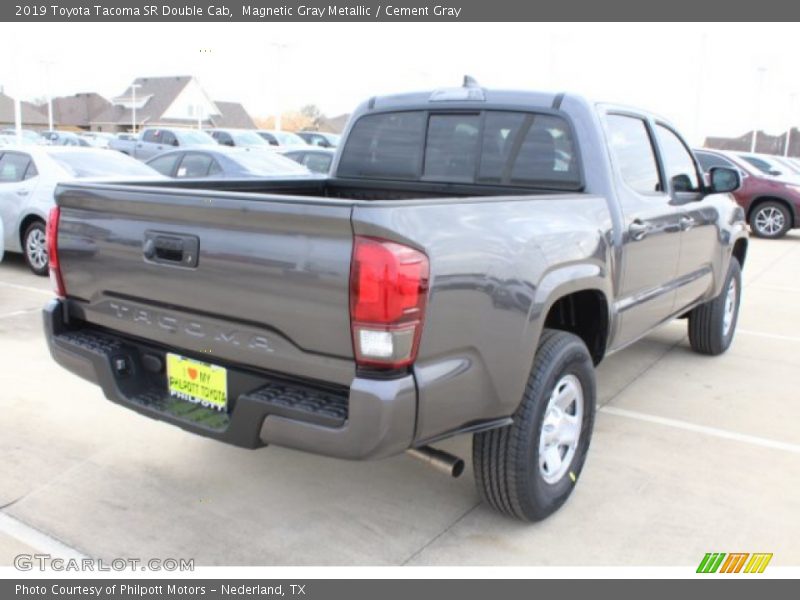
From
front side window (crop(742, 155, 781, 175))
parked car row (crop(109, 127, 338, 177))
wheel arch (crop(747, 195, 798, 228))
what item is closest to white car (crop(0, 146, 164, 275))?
parked car row (crop(109, 127, 338, 177))

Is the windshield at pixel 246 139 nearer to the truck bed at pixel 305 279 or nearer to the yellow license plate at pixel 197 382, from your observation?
the truck bed at pixel 305 279

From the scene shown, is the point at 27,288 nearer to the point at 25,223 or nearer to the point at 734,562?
the point at 25,223

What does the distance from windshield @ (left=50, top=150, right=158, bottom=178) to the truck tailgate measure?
5.84 metres

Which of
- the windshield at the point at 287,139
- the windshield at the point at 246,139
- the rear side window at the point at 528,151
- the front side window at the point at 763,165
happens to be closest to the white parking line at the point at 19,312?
the rear side window at the point at 528,151

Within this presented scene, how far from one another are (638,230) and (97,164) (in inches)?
275

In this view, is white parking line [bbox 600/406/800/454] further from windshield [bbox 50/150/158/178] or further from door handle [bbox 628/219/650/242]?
windshield [bbox 50/150/158/178]

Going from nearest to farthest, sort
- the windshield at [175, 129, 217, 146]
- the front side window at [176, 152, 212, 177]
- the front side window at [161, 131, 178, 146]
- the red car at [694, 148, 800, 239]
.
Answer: the front side window at [176, 152, 212, 177] → the red car at [694, 148, 800, 239] → the windshield at [175, 129, 217, 146] → the front side window at [161, 131, 178, 146]

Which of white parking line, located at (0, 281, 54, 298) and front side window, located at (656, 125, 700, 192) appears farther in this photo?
white parking line, located at (0, 281, 54, 298)

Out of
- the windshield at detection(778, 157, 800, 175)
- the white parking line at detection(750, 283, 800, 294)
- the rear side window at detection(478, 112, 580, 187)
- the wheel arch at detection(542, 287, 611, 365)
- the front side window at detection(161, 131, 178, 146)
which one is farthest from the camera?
the front side window at detection(161, 131, 178, 146)

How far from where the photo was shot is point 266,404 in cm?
270

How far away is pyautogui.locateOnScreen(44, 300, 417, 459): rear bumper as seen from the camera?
251 cm

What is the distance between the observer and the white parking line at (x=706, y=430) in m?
4.35

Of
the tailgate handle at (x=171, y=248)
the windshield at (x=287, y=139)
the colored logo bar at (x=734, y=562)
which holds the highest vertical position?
the tailgate handle at (x=171, y=248)

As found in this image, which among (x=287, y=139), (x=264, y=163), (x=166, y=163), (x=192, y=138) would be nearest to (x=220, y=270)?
(x=264, y=163)
